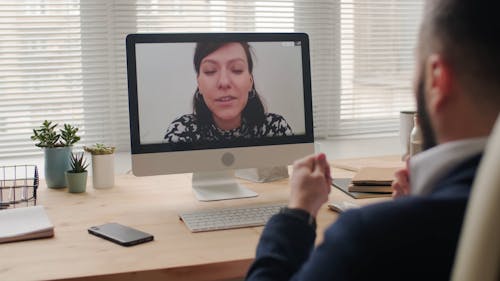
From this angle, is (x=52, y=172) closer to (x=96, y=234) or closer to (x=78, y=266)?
(x=96, y=234)

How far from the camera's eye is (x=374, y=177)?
207 centimetres

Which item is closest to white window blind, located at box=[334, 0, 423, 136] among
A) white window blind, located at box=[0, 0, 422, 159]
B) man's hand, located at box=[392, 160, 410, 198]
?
white window blind, located at box=[0, 0, 422, 159]

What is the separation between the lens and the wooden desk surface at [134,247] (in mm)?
1416

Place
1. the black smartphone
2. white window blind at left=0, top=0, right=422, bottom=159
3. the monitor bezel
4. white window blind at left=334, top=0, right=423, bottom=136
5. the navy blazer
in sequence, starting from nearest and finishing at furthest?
the navy blazer
the black smartphone
the monitor bezel
white window blind at left=0, top=0, right=422, bottom=159
white window blind at left=334, top=0, right=423, bottom=136

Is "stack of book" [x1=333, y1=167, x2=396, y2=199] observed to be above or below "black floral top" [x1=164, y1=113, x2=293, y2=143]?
below

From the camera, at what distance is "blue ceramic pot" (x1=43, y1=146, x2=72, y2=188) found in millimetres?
2113

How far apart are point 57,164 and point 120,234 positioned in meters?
0.59

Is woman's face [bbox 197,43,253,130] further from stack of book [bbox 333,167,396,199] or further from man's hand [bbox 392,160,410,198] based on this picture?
man's hand [bbox 392,160,410,198]

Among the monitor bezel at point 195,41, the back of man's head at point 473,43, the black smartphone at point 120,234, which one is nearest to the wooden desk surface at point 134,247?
the black smartphone at point 120,234

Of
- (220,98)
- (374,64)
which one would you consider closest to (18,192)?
(220,98)

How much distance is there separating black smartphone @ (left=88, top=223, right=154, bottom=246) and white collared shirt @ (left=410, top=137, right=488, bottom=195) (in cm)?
81

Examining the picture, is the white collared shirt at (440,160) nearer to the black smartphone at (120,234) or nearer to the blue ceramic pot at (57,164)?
the black smartphone at (120,234)

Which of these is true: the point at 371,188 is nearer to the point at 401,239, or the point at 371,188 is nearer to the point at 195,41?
the point at 195,41

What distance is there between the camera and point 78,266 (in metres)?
1.43
